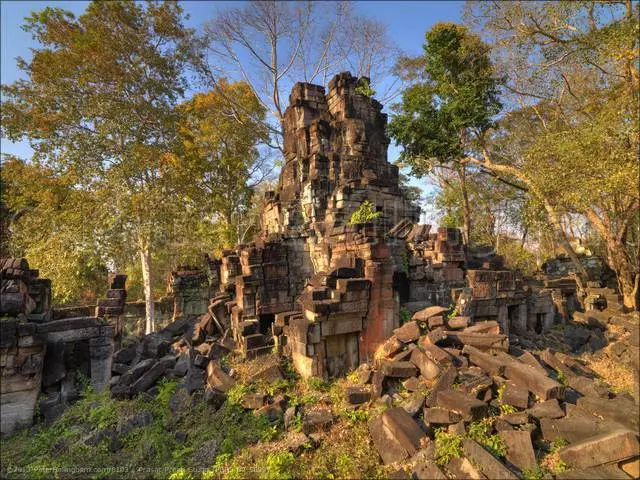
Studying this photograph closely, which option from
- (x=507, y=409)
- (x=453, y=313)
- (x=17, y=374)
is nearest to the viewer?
(x=507, y=409)

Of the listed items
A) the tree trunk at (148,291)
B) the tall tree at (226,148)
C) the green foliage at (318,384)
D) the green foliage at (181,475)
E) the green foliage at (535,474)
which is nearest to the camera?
the green foliage at (535,474)

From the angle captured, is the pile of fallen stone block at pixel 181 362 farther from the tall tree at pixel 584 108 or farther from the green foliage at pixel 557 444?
the tall tree at pixel 584 108

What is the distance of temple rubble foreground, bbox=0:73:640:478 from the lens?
490cm

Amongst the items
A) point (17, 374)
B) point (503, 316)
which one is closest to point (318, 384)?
point (17, 374)

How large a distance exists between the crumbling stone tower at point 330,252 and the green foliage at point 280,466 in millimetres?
2147

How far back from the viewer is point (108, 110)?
13633 mm

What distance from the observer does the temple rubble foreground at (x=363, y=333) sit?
4.90 metres

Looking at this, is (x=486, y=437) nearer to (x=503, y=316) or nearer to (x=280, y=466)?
(x=280, y=466)

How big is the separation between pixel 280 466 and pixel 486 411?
3126mm

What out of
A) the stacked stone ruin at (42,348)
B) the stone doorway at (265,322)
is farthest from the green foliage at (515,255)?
the stacked stone ruin at (42,348)

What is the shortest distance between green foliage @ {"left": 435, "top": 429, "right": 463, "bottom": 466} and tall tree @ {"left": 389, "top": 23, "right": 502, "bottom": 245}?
16052 millimetres

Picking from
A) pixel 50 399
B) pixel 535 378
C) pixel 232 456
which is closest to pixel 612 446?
pixel 535 378

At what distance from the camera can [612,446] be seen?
4.11 meters

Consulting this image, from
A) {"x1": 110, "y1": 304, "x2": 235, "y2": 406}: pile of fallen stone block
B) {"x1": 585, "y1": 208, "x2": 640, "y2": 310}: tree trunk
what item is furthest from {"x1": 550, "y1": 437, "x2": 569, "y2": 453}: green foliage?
{"x1": 585, "y1": 208, "x2": 640, "y2": 310}: tree trunk
